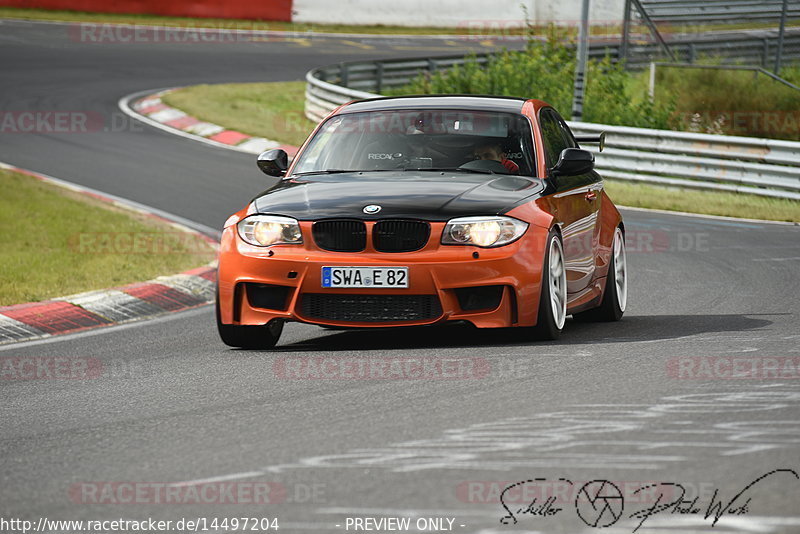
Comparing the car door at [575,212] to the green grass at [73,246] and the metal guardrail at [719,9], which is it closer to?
the green grass at [73,246]

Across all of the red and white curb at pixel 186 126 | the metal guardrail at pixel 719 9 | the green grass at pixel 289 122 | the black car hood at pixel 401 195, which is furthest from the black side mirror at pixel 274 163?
the metal guardrail at pixel 719 9

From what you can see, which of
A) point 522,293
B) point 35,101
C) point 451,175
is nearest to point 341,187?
point 451,175

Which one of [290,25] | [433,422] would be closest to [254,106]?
[290,25]

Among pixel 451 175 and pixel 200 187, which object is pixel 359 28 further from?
pixel 451 175

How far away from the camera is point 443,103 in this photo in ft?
30.4

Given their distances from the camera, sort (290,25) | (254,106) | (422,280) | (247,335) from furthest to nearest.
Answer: (290,25) < (254,106) < (247,335) < (422,280)

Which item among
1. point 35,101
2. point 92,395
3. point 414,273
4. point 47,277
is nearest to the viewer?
point 92,395

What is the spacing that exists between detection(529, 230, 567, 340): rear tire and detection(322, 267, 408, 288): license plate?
2.71 ft

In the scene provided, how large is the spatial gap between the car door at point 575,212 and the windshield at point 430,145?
0.82 ft

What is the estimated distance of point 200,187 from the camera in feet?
63.4

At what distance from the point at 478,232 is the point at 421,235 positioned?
32 centimetres

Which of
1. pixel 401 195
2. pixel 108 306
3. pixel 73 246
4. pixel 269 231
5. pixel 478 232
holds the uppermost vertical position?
pixel 401 195

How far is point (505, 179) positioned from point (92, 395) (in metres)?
2.98

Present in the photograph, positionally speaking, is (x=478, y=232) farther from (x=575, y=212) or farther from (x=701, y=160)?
(x=701, y=160)
